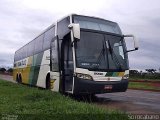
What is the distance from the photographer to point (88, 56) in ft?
46.9

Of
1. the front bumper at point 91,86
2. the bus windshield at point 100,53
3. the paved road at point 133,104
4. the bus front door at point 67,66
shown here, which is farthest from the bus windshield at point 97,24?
the paved road at point 133,104

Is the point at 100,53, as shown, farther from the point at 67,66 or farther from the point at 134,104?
the point at 134,104

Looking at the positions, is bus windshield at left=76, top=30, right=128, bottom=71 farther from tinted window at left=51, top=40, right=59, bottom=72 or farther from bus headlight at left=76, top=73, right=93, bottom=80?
tinted window at left=51, top=40, right=59, bottom=72

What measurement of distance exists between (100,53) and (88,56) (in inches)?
22.2

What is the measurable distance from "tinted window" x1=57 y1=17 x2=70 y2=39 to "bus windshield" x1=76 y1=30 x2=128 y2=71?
1.10 metres

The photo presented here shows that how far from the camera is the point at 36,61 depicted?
2180 cm

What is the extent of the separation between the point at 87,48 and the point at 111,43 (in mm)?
1229

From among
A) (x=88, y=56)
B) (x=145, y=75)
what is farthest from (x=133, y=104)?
(x=145, y=75)

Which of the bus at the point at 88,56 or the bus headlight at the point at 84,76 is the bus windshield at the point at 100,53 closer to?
the bus at the point at 88,56

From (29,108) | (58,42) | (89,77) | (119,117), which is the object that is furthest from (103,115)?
(58,42)

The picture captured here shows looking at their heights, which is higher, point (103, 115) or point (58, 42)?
point (58, 42)

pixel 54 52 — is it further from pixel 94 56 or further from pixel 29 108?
pixel 29 108

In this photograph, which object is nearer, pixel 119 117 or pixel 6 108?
pixel 119 117

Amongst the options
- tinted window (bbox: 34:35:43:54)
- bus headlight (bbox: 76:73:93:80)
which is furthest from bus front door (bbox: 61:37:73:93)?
tinted window (bbox: 34:35:43:54)
